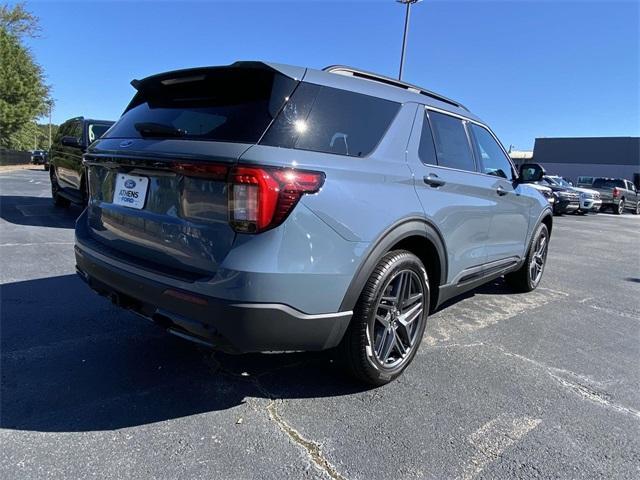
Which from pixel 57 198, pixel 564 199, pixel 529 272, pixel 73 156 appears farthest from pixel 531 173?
pixel 564 199

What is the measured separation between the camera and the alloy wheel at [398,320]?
2.95 meters

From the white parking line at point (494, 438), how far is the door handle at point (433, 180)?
1539 millimetres

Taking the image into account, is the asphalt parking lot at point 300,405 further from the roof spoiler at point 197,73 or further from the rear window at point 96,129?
the rear window at point 96,129

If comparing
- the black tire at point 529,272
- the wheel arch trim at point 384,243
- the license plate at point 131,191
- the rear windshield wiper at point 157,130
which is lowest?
the black tire at point 529,272

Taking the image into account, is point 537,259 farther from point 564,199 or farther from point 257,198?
point 564,199

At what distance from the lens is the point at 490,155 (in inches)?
178

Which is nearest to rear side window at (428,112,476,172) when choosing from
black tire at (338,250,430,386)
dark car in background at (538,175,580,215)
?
black tire at (338,250,430,386)

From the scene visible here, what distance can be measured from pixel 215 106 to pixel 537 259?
184 inches

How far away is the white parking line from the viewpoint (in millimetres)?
2314

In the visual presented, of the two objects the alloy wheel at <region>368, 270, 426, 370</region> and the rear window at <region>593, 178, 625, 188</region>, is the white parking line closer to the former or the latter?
the alloy wheel at <region>368, 270, 426, 370</region>

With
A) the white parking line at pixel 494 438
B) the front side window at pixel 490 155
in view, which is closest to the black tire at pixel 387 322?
the white parking line at pixel 494 438

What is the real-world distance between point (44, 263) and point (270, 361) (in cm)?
372

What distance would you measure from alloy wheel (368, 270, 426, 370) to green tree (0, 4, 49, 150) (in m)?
44.7

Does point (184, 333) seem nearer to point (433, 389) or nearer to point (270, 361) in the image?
point (270, 361)
